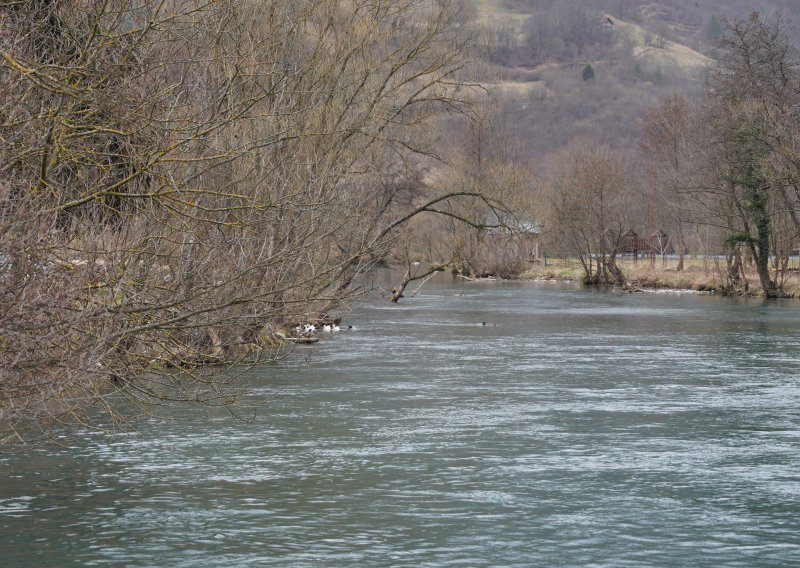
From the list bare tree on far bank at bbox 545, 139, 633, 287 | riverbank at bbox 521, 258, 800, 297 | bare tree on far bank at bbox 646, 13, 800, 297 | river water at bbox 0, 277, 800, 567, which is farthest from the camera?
bare tree on far bank at bbox 545, 139, 633, 287

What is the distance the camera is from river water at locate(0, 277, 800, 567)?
14.2 m

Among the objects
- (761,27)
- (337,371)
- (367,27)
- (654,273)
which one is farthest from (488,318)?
(654,273)

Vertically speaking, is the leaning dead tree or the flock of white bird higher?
the leaning dead tree

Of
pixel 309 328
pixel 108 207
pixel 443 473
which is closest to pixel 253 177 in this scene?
pixel 443 473

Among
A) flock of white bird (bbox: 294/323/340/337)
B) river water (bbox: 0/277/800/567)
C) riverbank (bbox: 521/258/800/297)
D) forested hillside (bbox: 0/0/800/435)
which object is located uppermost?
forested hillside (bbox: 0/0/800/435)

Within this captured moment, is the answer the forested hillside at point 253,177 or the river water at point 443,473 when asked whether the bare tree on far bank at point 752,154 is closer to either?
the forested hillside at point 253,177

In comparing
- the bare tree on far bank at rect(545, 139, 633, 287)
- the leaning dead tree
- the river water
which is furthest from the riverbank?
the leaning dead tree

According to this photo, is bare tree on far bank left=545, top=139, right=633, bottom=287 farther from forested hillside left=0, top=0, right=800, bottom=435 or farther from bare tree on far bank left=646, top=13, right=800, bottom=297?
bare tree on far bank left=646, top=13, right=800, bottom=297

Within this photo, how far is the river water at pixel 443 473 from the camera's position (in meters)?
14.2

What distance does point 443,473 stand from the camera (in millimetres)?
18250

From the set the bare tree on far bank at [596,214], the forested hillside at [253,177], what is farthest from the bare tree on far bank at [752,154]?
the bare tree on far bank at [596,214]

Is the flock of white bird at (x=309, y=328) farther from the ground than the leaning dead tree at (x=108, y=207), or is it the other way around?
the leaning dead tree at (x=108, y=207)

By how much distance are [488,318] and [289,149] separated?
20.1m

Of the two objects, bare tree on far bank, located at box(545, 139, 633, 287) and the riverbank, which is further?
bare tree on far bank, located at box(545, 139, 633, 287)
